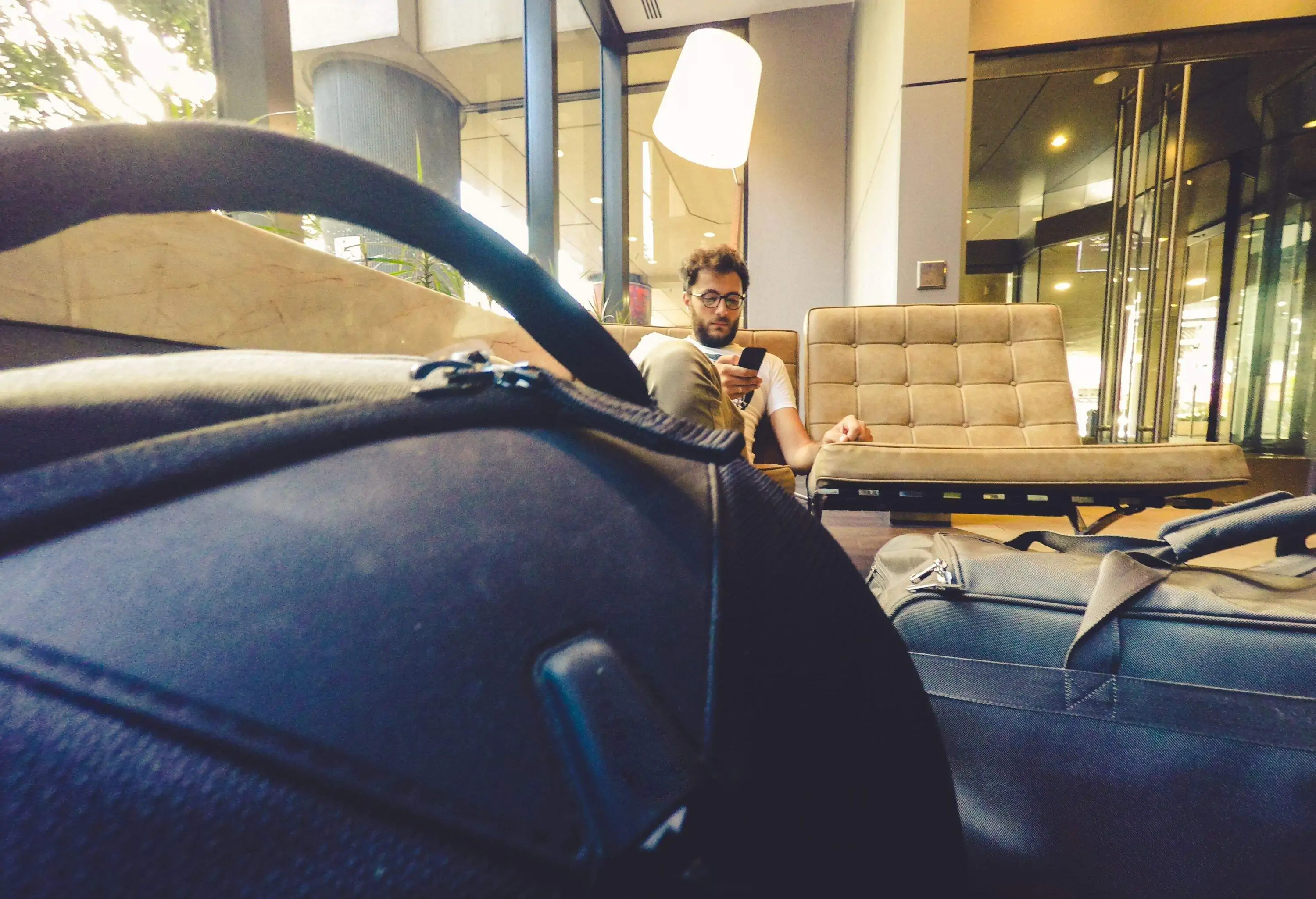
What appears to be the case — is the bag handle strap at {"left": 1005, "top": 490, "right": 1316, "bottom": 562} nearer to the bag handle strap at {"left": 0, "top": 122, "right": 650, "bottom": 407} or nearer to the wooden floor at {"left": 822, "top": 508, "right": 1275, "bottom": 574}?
the bag handle strap at {"left": 0, "top": 122, "right": 650, "bottom": 407}

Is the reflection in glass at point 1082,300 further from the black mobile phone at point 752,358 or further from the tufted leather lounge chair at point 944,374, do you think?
the black mobile phone at point 752,358

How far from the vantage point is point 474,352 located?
23cm

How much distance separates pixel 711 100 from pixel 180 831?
3021mm

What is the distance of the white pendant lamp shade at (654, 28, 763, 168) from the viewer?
8.45 ft

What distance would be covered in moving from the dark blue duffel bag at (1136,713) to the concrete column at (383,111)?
347 centimetres

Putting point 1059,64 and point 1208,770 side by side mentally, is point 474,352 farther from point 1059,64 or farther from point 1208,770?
point 1059,64

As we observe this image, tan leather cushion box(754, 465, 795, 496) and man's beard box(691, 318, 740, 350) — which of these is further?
man's beard box(691, 318, 740, 350)

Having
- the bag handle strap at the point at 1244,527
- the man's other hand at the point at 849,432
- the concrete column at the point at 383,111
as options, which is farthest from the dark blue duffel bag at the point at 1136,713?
the concrete column at the point at 383,111

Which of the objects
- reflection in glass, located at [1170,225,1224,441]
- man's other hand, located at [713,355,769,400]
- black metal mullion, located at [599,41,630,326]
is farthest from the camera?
black metal mullion, located at [599,41,630,326]

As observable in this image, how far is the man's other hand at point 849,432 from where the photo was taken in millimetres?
1766

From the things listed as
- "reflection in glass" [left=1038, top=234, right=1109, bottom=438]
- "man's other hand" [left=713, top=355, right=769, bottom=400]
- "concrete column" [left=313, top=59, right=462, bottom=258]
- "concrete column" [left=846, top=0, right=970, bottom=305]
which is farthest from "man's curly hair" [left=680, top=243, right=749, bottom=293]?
"reflection in glass" [left=1038, top=234, right=1109, bottom=438]

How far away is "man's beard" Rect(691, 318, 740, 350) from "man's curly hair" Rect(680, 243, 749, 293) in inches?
4.6

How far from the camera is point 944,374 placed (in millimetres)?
2117

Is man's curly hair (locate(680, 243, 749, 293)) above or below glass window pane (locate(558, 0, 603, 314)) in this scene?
below
